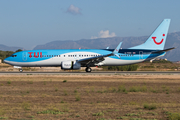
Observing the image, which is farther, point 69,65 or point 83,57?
point 83,57

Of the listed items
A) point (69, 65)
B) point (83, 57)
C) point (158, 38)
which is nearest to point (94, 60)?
point (83, 57)

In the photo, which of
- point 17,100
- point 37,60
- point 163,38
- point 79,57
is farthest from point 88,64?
point 17,100

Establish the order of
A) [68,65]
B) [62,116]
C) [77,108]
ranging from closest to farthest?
[62,116] < [77,108] < [68,65]

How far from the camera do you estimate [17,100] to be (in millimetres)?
14609

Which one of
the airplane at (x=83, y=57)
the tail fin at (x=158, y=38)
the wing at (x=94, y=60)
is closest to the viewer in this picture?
the wing at (x=94, y=60)

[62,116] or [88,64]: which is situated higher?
[88,64]

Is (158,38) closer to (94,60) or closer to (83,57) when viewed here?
(94,60)

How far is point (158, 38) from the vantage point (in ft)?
138

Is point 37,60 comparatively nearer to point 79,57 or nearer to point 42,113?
point 79,57

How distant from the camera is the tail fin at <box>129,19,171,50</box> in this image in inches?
1640

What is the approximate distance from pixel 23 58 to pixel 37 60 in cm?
239

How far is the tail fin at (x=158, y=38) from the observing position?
41656 mm

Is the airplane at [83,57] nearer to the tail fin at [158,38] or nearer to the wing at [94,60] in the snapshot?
the wing at [94,60]

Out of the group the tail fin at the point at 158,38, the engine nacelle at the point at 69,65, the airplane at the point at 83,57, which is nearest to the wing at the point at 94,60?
the airplane at the point at 83,57
